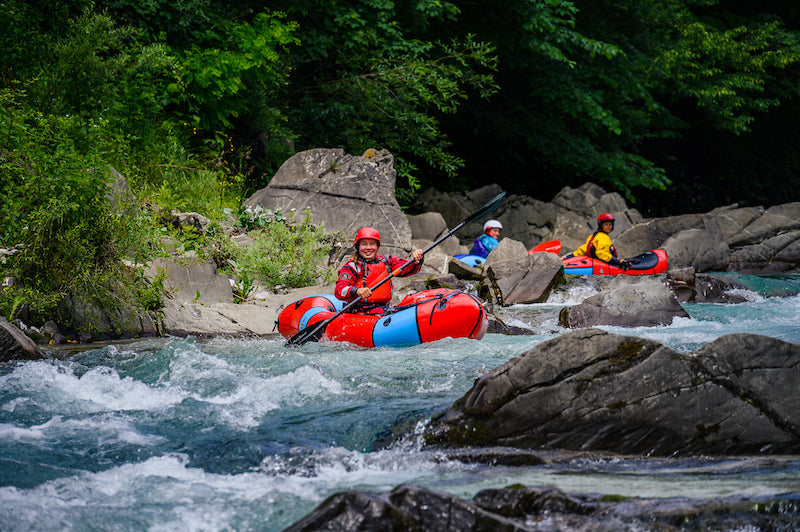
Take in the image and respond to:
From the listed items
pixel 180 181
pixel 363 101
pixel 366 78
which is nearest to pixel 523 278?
pixel 180 181

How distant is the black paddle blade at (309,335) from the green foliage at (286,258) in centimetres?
221

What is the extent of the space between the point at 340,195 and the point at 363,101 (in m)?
2.85

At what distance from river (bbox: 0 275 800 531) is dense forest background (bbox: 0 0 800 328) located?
180 centimetres

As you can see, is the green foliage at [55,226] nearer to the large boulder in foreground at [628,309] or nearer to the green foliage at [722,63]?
the large boulder in foreground at [628,309]

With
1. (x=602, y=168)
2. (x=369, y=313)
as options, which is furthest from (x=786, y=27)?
(x=369, y=313)

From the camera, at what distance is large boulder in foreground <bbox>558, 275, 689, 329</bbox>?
301 inches

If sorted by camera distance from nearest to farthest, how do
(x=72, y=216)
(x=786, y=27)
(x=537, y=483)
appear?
(x=537, y=483) → (x=72, y=216) → (x=786, y=27)

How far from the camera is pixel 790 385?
3336mm

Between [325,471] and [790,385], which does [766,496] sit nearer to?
[790,385]

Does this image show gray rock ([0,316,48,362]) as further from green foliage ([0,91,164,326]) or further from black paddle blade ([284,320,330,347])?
black paddle blade ([284,320,330,347])

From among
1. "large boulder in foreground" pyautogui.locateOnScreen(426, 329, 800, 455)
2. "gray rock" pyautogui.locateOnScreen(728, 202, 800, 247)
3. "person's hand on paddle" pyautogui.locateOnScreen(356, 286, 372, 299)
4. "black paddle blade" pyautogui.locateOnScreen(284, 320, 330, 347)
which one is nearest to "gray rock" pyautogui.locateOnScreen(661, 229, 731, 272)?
"gray rock" pyautogui.locateOnScreen(728, 202, 800, 247)

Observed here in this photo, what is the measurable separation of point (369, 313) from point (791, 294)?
6.47m

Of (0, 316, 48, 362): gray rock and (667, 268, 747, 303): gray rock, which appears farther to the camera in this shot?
(667, 268, 747, 303): gray rock

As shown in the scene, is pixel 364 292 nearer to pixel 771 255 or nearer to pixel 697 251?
pixel 697 251
